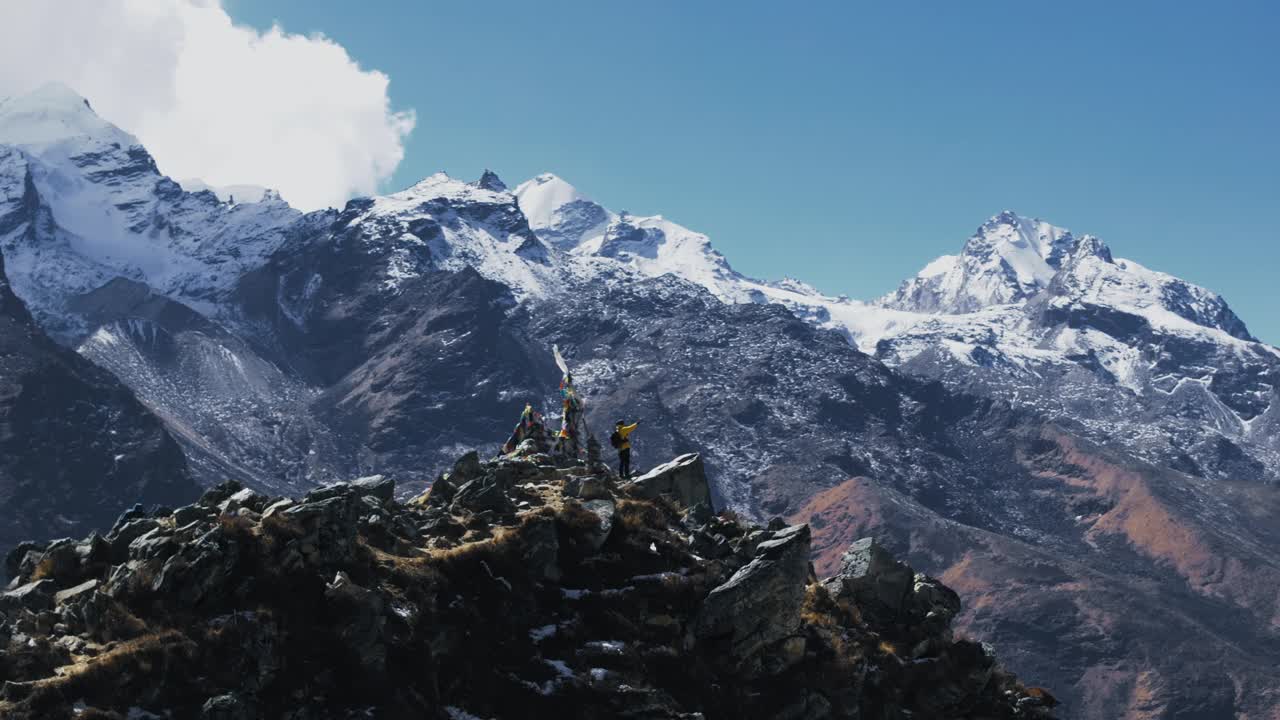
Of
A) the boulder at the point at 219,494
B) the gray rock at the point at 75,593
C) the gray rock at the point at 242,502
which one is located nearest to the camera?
the gray rock at the point at 75,593

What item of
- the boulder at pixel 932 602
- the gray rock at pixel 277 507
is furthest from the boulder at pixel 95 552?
the boulder at pixel 932 602

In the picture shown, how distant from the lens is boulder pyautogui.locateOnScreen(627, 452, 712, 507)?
6462 centimetres

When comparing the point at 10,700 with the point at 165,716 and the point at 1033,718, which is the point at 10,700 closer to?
the point at 165,716

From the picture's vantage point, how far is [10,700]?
3994 cm

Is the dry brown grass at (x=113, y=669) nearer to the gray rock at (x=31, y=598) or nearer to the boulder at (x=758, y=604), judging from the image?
the gray rock at (x=31, y=598)

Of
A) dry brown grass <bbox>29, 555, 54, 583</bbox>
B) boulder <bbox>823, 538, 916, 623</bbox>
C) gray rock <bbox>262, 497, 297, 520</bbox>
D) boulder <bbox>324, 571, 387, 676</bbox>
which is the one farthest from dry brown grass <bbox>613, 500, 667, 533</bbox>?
dry brown grass <bbox>29, 555, 54, 583</bbox>

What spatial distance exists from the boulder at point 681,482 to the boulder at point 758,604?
1026 centimetres

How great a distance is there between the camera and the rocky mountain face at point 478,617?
141ft

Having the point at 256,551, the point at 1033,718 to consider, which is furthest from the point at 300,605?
the point at 1033,718

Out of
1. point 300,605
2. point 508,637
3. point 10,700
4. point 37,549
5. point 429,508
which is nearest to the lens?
point 10,700

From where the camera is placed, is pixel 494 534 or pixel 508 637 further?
pixel 494 534

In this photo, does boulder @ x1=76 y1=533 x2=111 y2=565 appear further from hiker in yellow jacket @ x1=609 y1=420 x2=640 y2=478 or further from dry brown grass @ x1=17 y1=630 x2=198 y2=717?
hiker in yellow jacket @ x1=609 y1=420 x2=640 y2=478

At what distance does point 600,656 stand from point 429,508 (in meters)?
11.6

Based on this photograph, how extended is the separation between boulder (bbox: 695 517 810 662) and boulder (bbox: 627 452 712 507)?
33.7 ft
